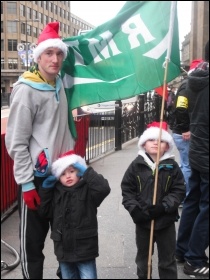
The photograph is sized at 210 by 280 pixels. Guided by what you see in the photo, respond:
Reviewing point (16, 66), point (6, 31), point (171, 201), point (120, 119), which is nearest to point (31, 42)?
point (16, 66)

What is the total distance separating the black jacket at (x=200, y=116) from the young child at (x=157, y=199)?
20 cm

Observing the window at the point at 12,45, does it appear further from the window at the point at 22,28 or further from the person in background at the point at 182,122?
the person in background at the point at 182,122

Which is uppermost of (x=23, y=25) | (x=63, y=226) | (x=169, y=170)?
(x=23, y=25)

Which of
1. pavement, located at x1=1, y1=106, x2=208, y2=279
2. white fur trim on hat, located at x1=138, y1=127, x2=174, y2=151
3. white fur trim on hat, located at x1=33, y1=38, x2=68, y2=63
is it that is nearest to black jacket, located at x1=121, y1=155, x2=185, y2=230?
white fur trim on hat, located at x1=138, y1=127, x2=174, y2=151

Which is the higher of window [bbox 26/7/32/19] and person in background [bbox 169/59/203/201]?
window [bbox 26/7/32/19]

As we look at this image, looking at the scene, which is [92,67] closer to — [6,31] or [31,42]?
[31,42]

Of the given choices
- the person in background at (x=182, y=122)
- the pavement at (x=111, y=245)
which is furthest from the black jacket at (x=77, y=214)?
the person in background at (x=182, y=122)

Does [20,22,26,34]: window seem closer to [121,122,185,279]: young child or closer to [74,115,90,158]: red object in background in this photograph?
[121,122,185,279]: young child

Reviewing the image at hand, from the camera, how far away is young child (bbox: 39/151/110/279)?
2.66 m

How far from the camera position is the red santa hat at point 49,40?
109 inches

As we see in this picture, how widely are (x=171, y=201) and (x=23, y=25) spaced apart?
141 centimetres

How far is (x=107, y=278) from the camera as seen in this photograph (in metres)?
2.87

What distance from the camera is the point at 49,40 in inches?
109

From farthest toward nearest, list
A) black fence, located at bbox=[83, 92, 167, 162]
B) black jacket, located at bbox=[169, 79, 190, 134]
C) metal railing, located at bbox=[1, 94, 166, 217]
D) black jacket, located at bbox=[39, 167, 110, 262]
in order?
black fence, located at bbox=[83, 92, 167, 162], metal railing, located at bbox=[1, 94, 166, 217], black jacket, located at bbox=[169, 79, 190, 134], black jacket, located at bbox=[39, 167, 110, 262]
